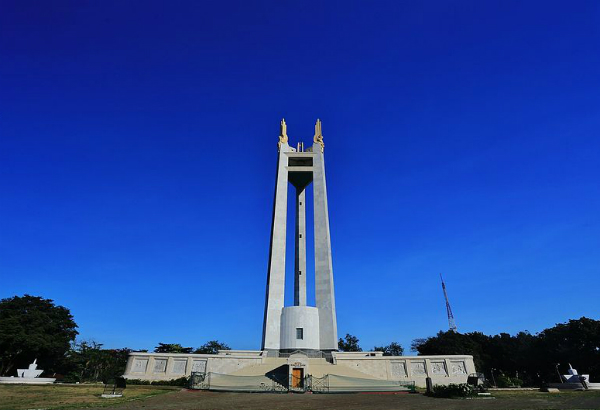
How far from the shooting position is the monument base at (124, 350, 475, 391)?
2536 centimetres

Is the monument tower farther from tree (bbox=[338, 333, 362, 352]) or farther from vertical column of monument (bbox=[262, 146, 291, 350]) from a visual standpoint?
tree (bbox=[338, 333, 362, 352])

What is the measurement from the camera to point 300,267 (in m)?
38.5

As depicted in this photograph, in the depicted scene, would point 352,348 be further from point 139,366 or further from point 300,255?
point 139,366

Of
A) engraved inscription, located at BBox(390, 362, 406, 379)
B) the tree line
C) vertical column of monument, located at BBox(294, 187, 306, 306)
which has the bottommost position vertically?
engraved inscription, located at BBox(390, 362, 406, 379)

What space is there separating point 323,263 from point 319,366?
1105 centimetres

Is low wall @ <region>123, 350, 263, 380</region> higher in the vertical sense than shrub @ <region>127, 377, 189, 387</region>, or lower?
higher

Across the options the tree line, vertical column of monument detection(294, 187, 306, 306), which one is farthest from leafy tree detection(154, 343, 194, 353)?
vertical column of monument detection(294, 187, 306, 306)

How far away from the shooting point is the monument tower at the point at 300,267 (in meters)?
30.0

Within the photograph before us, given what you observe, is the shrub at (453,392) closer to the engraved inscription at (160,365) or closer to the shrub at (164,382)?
the shrub at (164,382)

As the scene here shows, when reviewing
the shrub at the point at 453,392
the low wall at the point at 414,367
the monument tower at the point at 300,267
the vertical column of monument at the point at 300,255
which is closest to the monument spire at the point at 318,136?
the monument tower at the point at 300,267

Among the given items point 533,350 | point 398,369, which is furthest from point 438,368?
point 533,350

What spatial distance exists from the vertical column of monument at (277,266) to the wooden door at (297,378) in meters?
8.92

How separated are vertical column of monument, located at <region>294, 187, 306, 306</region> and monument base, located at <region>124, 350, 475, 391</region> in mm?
9813

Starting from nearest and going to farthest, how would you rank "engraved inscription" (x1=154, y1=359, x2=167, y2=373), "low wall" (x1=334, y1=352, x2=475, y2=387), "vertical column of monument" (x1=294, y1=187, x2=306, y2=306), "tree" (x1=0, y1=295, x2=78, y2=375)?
"engraved inscription" (x1=154, y1=359, x2=167, y2=373) → "low wall" (x1=334, y1=352, x2=475, y2=387) → "tree" (x1=0, y1=295, x2=78, y2=375) → "vertical column of monument" (x1=294, y1=187, x2=306, y2=306)
